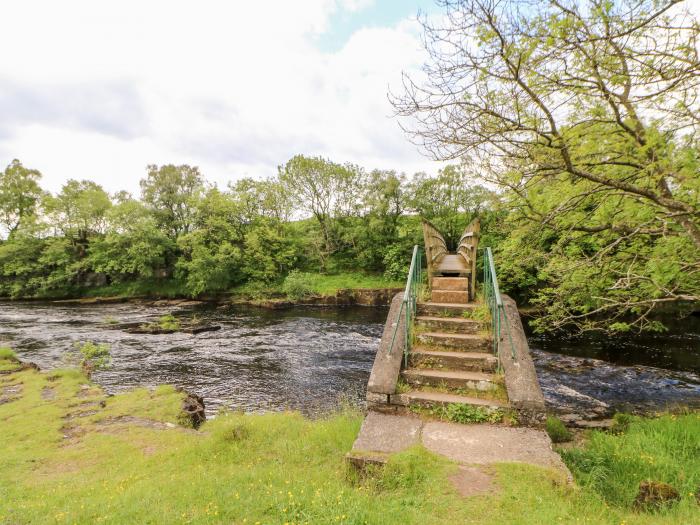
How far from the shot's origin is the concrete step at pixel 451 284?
23.4 feet

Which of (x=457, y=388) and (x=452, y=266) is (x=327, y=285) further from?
(x=457, y=388)

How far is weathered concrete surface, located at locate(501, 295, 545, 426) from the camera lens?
436cm

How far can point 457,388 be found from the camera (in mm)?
4996

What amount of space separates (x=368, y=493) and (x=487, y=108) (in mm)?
4999

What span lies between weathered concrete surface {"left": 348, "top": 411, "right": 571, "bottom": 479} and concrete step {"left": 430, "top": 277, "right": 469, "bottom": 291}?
3199 millimetres

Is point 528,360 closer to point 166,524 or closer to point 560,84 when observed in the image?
point 560,84

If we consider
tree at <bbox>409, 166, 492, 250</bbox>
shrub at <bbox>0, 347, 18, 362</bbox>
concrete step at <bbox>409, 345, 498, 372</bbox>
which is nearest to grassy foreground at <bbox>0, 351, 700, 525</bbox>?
concrete step at <bbox>409, 345, 498, 372</bbox>

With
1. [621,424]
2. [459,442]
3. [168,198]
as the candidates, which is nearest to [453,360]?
[459,442]

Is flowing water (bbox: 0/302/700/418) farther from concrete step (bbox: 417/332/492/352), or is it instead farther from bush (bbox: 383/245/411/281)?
bush (bbox: 383/245/411/281)

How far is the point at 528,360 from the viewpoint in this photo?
16.1 ft

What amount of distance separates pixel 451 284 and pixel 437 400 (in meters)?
3.07

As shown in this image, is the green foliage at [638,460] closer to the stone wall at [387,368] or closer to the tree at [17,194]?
the stone wall at [387,368]

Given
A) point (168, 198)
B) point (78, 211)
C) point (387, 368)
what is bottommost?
point (387, 368)

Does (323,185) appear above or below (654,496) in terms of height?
above
